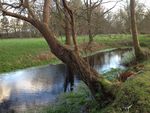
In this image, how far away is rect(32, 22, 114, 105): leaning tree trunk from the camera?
9.41 m

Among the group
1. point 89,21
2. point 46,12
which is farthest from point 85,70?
point 46,12

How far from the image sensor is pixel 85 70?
959 cm

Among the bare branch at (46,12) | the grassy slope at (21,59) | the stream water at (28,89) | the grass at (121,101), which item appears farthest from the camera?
the grassy slope at (21,59)

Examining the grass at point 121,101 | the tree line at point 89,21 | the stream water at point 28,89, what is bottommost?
the stream water at point 28,89

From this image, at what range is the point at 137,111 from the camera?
7.83m

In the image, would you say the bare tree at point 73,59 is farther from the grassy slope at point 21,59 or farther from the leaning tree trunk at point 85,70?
the grassy slope at point 21,59

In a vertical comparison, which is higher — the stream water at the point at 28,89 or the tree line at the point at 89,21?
the tree line at the point at 89,21

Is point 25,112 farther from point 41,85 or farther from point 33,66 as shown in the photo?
point 33,66

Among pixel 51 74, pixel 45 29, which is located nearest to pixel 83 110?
pixel 45 29

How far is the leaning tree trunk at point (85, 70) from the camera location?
30.9 feet

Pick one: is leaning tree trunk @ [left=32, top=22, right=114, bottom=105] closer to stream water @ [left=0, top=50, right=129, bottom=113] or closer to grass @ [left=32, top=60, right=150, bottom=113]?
grass @ [left=32, top=60, right=150, bottom=113]

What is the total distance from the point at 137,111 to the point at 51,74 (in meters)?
12.3

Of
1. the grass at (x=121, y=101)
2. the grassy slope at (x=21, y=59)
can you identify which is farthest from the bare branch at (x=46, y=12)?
the grassy slope at (x=21, y=59)

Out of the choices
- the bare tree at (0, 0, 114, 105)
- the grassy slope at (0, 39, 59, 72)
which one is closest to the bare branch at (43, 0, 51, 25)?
the bare tree at (0, 0, 114, 105)
